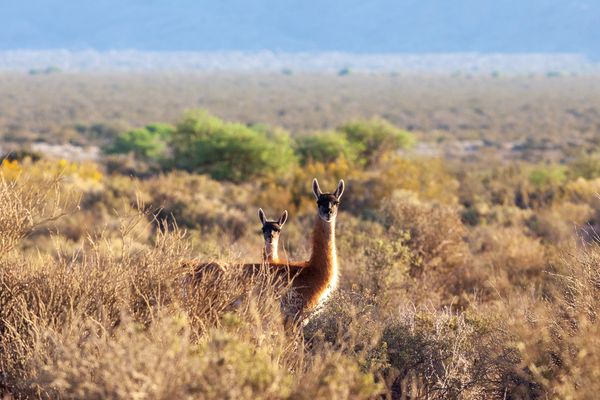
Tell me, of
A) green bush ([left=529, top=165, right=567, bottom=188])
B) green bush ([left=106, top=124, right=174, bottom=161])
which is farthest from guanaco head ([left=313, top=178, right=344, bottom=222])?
green bush ([left=106, top=124, right=174, bottom=161])

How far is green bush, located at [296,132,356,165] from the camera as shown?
1008 inches

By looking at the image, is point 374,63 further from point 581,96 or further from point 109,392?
point 109,392

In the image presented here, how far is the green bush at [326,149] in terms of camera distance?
25.6 m

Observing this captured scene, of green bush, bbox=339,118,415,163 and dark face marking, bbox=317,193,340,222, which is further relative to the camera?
green bush, bbox=339,118,415,163

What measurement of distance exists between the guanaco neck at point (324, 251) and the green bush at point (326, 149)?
55.4ft

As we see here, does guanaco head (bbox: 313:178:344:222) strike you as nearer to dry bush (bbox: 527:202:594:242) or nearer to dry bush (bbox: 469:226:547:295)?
dry bush (bbox: 469:226:547:295)

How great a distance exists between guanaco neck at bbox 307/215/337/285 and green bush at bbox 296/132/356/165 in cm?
1688

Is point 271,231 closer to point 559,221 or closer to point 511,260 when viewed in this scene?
point 511,260

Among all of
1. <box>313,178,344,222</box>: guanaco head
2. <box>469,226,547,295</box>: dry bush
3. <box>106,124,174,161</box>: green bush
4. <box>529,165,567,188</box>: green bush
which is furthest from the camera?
<box>106,124,174,161</box>: green bush

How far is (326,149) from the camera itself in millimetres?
25781

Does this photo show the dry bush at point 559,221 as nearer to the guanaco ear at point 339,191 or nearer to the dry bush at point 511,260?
the dry bush at point 511,260

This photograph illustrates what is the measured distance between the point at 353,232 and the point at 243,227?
4167 mm

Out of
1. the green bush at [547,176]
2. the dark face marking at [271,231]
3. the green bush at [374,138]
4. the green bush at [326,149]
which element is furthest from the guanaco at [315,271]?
the green bush at [374,138]

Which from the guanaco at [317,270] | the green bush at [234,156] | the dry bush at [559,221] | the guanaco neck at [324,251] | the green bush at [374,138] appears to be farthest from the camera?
the green bush at [374,138]
